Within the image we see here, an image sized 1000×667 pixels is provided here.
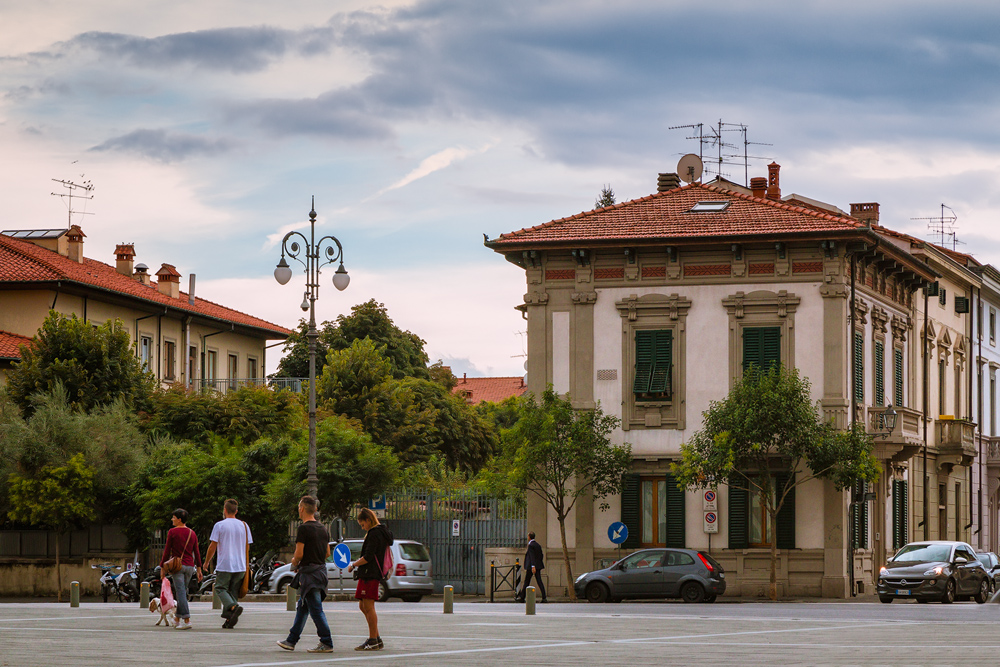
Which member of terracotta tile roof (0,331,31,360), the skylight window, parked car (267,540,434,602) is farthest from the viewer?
terracotta tile roof (0,331,31,360)

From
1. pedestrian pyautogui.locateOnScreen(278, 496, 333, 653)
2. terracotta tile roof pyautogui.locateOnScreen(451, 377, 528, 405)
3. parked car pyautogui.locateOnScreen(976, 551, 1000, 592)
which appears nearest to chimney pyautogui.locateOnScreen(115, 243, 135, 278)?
parked car pyautogui.locateOnScreen(976, 551, 1000, 592)

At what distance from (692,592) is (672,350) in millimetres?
7042

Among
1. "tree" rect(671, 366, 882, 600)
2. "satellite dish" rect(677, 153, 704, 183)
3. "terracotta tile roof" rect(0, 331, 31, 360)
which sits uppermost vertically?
"satellite dish" rect(677, 153, 704, 183)

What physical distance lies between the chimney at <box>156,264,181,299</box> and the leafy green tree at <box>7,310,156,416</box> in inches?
588

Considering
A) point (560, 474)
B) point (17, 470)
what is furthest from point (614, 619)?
point (17, 470)

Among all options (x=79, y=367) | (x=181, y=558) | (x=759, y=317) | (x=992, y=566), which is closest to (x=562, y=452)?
(x=759, y=317)

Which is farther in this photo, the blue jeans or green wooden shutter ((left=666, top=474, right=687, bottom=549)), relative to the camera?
green wooden shutter ((left=666, top=474, right=687, bottom=549))

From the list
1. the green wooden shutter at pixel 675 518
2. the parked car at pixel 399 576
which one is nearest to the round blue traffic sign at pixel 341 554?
the parked car at pixel 399 576

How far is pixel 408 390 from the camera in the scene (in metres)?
63.4

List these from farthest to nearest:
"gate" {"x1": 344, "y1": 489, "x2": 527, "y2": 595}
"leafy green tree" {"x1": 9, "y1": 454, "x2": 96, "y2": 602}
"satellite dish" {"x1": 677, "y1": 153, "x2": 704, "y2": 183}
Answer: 1. "satellite dish" {"x1": 677, "y1": 153, "x2": 704, "y2": 183}
2. "leafy green tree" {"x1": 9, "y1": 454, "x2": 96, "y2": 602}
3. "gate" {"x1": 344, "y1": 489, "x2": 527, "y2": 595}

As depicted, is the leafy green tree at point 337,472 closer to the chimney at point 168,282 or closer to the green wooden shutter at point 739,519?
the green wooden shutter at point 739,519

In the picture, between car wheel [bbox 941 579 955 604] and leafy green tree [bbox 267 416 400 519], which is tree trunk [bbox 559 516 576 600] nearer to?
leafy green tree [bbox 267 416 400 519]

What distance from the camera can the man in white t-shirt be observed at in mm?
19719

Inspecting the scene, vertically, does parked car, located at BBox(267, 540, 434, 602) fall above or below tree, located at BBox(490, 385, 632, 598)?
below
